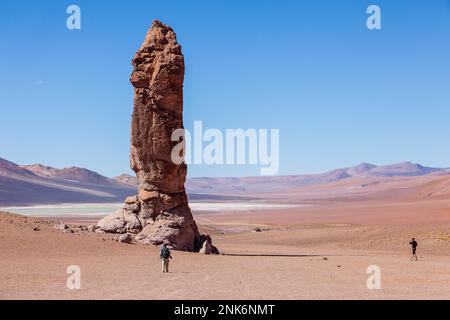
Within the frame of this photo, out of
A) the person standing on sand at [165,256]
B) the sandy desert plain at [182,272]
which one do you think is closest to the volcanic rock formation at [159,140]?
the sandy desert plain at [182,272]

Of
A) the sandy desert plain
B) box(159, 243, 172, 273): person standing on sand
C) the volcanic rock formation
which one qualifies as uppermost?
the volcanic rock formation

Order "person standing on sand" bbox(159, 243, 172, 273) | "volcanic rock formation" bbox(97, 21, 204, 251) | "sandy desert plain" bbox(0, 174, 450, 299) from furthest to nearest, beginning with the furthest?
"volcanic rock formation" bbox(97, 21, 204, 251), "person standing on sand" bbox(159, 243, 172, 273), "sandy desert plain" bbox(0, 174, 450, 299)

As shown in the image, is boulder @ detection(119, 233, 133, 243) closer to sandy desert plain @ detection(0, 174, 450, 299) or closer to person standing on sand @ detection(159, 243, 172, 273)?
sandy desert plain @ detection(0, 174, 450, 299)

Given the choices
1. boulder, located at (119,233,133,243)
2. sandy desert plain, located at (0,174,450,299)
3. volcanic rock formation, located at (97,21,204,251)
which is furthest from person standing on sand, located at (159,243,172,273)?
volcanic rock formation, located at (97,21,204,251)

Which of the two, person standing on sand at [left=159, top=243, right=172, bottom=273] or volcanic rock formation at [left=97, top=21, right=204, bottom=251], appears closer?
person standing on sand at [left=159, top=243, right=172, bottom=273]

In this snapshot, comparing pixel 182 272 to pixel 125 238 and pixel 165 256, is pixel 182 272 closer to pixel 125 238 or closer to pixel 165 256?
pixel 165 256

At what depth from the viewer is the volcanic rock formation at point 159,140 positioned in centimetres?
2588

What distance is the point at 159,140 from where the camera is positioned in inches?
1022

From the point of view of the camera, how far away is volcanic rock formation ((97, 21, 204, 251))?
2588cm

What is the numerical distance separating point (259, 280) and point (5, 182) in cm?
13982

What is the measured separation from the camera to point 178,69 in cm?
2591

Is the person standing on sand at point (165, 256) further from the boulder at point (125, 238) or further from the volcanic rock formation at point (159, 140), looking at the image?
the volcanic rock formation at point (159, 140)
